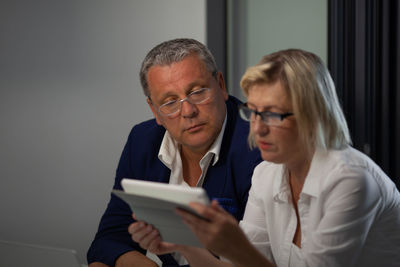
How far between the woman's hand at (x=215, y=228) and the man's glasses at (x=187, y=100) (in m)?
0.69

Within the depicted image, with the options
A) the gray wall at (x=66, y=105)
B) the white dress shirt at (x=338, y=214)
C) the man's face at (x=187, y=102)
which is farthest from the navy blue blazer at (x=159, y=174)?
the gray wall at (x=66, y=105)

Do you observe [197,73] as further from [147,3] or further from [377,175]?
[147,3]

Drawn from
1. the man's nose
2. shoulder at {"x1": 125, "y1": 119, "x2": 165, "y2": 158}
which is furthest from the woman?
shoulder at {"x1": 125, "y1": 119, "x2": 165, "y2": 158}

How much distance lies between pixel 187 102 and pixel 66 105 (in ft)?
5.17

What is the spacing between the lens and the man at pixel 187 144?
68.0 inches

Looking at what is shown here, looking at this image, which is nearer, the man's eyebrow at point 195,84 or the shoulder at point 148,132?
the man's eyebrow at point 195,84

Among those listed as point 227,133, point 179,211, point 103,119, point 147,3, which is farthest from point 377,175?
point 103,119

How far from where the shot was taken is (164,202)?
1062 mm

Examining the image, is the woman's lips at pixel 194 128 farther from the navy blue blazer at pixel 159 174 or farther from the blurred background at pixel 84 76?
the blurred background at pixel 84 76

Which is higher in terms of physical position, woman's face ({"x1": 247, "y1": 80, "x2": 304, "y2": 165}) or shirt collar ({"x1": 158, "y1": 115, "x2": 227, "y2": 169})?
woman's face ({"x1": 247, "y1": 80, "x2": 304, "y2": 165})

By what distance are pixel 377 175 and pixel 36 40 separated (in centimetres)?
251

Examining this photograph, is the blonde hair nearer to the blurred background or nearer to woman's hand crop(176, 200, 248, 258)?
woman's hand crop(176, 200, 248, 258)

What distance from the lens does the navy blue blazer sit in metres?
1.75

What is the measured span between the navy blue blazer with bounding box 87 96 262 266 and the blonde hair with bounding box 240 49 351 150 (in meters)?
0.55
